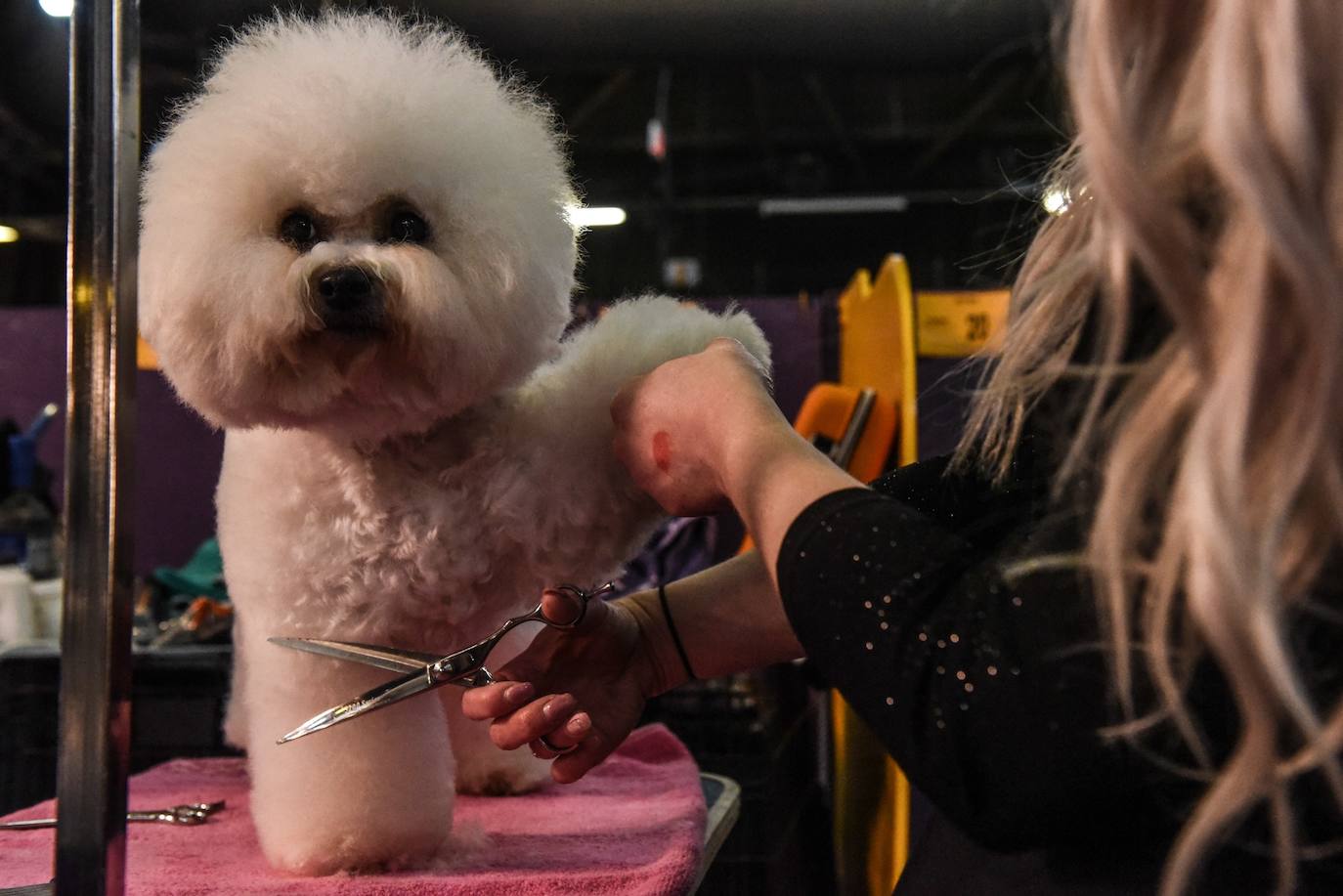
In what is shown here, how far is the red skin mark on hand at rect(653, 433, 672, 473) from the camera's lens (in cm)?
71

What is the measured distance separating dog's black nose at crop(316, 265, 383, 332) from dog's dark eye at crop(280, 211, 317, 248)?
7 cm

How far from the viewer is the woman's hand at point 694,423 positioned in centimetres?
63

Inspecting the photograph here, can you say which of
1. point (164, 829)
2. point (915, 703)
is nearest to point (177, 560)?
point (164, 829)

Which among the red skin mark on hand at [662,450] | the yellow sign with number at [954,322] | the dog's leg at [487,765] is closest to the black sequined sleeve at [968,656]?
the red skin mark on hand at [662,450]

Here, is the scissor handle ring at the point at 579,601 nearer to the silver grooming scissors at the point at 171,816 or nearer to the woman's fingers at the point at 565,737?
the woman's fingers at the point at 565,737

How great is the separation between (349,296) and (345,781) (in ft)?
1.14

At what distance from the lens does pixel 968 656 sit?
1.62 feet

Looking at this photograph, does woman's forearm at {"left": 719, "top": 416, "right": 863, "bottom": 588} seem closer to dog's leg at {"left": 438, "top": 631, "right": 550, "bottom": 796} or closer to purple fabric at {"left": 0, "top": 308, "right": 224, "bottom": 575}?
dog's leg at {"left": 438, "top": 631, "right": 550, "bottom": 796}

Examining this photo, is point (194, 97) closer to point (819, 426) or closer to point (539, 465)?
point (539, 465)

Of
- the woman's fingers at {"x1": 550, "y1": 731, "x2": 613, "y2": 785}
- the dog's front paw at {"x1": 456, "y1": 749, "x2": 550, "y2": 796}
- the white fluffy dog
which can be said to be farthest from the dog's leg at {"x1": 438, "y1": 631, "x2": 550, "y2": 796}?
the woman's fingers at {"x1": 550, "y1": 731, "x2": 613, "y2": 785}

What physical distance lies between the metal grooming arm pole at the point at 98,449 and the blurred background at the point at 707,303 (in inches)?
1.3

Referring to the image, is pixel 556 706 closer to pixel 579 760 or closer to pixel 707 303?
pixel 579 760

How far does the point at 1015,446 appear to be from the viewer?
2.22ft

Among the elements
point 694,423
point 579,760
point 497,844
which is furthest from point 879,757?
Result: point 694,423
